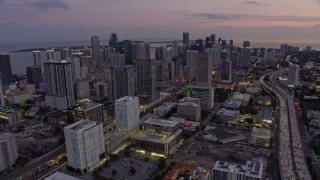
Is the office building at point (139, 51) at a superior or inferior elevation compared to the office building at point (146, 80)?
superior

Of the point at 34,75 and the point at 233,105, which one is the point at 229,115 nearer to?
the point at 233,105

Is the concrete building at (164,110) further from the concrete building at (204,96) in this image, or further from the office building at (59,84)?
the office building at (59,84)

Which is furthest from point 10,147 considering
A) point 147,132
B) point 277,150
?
point 277,150

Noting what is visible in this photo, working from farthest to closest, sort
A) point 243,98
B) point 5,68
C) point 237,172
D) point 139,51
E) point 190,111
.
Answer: point 139,51
point 5,68
point 243,98
point 190,111
point 237,172

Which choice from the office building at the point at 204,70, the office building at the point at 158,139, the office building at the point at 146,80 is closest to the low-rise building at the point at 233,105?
the office building at the point at 204,70

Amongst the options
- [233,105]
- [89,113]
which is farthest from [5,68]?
[233,105]

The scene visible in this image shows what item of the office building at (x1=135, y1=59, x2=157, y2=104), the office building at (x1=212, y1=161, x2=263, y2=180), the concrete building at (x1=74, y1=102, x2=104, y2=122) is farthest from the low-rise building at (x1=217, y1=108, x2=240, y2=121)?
the concrete building at (x1=74, y1=102, x2=104, y2=122)

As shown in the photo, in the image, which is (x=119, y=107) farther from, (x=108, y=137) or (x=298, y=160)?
(x=298, y=160)
